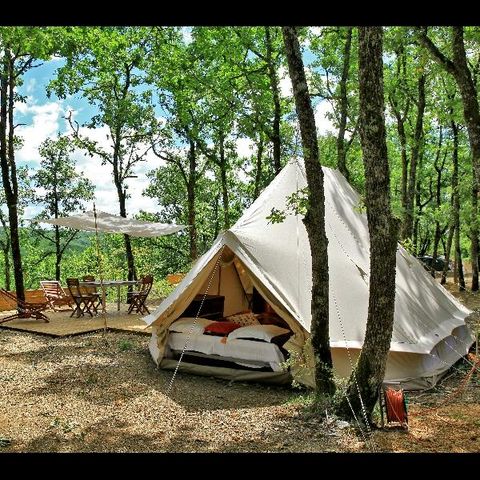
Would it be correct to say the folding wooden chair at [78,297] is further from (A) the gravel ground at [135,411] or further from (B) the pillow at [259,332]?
(B) the pillow at [259,332]

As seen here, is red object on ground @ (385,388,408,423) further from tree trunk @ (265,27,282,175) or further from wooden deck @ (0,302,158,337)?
tree trunk @ (265,27,282,175)

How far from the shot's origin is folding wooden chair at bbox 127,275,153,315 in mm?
10716

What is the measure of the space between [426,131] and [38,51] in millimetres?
14119

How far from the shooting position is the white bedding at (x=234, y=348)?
596cm

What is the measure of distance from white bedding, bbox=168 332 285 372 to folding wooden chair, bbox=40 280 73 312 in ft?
16.5

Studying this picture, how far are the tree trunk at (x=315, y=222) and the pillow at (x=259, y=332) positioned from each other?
4.11ft

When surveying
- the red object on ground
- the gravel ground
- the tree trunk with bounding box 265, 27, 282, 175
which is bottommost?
the gravel ground

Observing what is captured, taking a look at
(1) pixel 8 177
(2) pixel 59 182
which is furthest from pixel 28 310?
(2) pixel 59 182

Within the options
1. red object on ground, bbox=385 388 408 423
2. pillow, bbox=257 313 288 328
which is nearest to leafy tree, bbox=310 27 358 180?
pillow, bbox=257 313 288 328

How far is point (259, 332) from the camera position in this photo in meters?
6.16

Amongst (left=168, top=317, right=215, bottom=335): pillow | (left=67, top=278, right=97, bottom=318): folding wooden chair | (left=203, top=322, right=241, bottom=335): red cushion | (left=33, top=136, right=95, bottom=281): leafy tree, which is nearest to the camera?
(left=203, top=322, right=241, bottom=335): red cushion

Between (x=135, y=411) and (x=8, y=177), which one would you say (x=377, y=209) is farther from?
(x=8, y=177)

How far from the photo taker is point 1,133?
36.3 feet

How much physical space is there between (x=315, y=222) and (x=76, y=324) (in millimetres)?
6226
